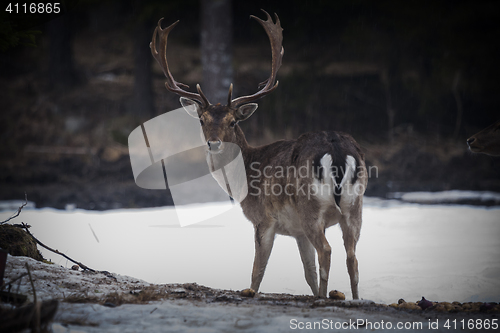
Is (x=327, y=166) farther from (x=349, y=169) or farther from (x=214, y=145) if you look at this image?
(x=214, y=145)

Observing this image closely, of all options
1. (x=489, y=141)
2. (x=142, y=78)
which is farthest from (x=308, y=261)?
(x=142, y=78)

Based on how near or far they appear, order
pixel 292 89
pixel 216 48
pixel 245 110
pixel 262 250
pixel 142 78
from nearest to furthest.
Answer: pixel 262 250 < pixel 245 110 < pixel 216 48 < pixel 292 89 < pixel 142 78

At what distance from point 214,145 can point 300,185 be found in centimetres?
127

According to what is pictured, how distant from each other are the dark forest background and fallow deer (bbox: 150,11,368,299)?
5774 millimetres

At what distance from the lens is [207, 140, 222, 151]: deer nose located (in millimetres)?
5539

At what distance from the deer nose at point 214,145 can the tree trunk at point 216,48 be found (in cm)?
715

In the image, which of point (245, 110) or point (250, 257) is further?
point (250, 257)

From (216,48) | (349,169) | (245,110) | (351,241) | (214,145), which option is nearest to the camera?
(349,169)

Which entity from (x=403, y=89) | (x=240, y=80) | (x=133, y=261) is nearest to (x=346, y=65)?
(x=403, y=89)

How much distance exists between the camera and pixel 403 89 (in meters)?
15.5

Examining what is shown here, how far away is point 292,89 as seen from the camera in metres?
15.3

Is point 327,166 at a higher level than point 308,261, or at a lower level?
higher

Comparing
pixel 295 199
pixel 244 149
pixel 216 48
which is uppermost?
pixel 216 48

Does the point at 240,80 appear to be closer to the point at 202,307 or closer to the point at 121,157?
the point at 121,157
